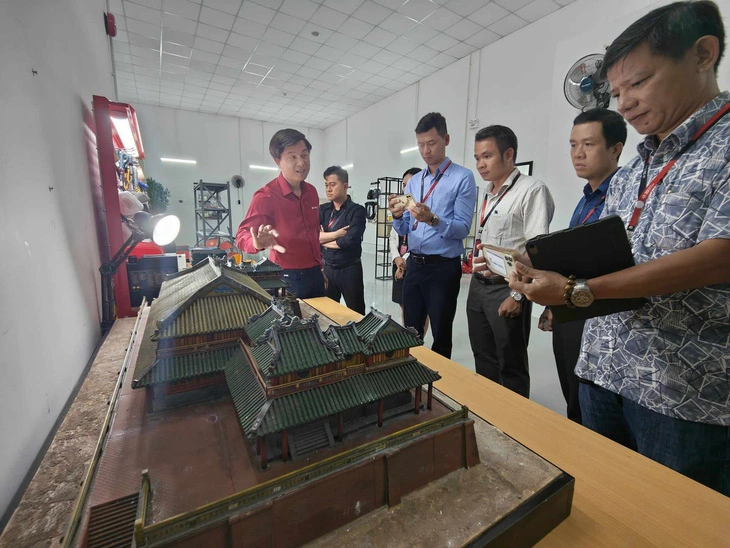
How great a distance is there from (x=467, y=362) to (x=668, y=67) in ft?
9.81

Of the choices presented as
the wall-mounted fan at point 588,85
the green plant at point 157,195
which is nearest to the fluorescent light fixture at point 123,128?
the green plant at point 157,195

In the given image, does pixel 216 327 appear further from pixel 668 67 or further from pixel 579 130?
pixel 579 130

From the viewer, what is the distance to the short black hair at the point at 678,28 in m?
0.86

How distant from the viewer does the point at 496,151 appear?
212cm

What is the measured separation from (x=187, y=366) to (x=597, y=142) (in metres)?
2.42

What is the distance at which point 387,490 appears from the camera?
0.95m

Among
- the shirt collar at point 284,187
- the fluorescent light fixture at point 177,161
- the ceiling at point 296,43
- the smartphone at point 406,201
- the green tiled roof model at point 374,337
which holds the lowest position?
the green tiled roof model at point 374,337

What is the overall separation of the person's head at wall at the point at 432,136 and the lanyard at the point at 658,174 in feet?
4.68

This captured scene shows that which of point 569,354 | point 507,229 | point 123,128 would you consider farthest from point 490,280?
point 123,128

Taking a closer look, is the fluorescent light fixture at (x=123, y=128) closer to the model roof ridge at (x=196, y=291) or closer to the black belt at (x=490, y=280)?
the model roof ridge at (x=196, y=291)

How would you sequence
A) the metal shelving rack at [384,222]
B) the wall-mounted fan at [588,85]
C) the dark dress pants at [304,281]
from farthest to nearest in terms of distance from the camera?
the metal shelving rack at [384,222] < the wall-mounted fan at [588,85] < the dark dress pants at [304,281]

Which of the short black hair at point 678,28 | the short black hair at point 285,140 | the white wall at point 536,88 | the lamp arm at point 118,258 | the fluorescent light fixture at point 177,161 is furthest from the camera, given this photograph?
the fluorescent light fixture at point 177,161

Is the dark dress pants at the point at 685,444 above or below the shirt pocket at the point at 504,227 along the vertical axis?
below

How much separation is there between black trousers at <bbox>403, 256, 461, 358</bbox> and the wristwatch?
1445 millimetres
